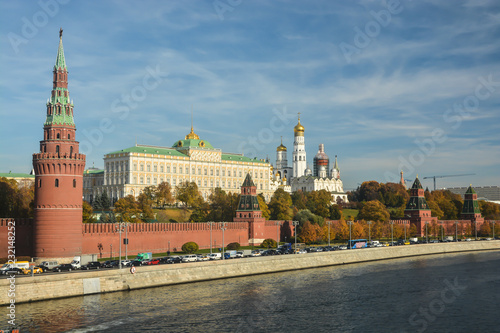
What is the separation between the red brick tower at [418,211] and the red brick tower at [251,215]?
39.1 metres

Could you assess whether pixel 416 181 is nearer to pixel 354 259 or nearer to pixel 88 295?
pixel 354 259

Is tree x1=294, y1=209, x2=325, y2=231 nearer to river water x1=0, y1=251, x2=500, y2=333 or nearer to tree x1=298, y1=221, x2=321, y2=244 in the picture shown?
tree x1=298, y1=221, x2=321, y2=244

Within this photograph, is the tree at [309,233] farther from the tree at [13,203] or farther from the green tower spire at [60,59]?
the green tower spire at [60,59]

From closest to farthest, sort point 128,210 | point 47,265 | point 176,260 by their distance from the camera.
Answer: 1. point 47,265
2. point 176,260
3. point 128,210

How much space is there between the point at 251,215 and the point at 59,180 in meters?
36.8

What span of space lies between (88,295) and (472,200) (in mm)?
101741

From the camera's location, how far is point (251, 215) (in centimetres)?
9388

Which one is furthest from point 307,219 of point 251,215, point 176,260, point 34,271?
point 34,271

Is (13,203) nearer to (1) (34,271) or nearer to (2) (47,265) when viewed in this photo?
(2) (47,265)

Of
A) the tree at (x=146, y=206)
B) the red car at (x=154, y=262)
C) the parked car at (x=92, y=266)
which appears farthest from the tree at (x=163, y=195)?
the parked car at (x=92, y=266)

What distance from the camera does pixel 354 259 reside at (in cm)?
7950

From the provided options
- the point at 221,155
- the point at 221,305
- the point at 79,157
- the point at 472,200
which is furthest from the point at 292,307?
the point at 221,155

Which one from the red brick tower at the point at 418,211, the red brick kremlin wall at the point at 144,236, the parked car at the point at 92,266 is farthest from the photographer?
the red brick tower at the point at 418,211

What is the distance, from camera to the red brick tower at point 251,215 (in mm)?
93500
